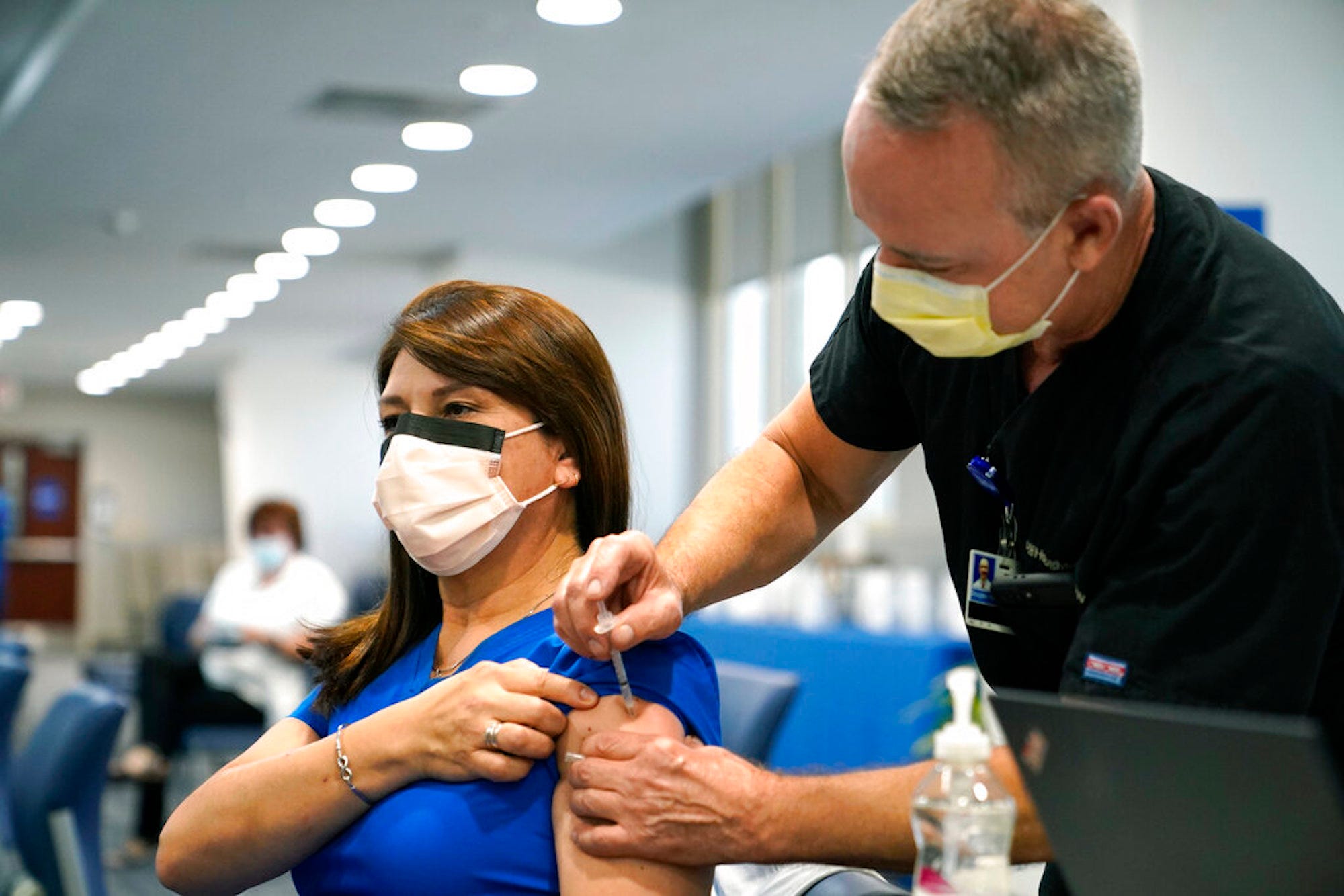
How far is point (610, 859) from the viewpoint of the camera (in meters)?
1.26

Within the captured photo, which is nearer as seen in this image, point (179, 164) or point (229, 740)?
point (179, 164)

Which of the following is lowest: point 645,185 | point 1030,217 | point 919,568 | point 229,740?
point 229,740

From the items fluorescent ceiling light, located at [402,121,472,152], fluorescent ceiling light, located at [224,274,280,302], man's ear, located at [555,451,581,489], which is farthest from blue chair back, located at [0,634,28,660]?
fluorescent ceiling light, located at [224,274,280,302]

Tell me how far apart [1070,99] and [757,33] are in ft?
9.77

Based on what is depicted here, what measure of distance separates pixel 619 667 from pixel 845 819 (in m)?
0.29

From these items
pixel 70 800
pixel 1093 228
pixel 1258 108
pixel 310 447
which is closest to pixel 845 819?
pixel 1093 228

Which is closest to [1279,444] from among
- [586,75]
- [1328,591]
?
[1328,591]

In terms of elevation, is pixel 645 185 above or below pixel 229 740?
above

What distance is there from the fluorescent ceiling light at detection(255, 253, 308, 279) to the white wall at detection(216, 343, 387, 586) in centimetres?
290

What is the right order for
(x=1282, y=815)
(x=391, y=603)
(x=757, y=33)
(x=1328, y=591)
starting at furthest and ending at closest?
Answer: (x=757, y=33)
(x=391, y=603)
(x=1328, y=591)
(x=1282, y=815)

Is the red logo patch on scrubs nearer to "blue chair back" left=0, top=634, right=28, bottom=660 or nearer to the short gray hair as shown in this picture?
the short gray hair

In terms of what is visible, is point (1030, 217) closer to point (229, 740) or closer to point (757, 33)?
point (757, 33)

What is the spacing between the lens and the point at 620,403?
5.63 ft

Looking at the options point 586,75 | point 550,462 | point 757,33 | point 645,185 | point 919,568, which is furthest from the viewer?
point 645,185
